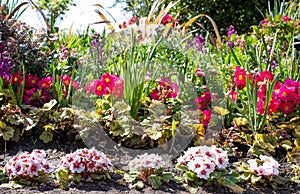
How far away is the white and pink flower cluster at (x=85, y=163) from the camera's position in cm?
231

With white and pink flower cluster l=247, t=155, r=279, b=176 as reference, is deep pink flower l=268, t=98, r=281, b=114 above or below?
above

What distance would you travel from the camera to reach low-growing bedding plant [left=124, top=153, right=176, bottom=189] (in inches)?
91.5

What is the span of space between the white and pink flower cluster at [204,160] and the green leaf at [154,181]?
196 millimetres

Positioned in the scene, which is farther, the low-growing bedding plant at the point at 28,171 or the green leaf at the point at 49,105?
the green leaf at the point at 49,105

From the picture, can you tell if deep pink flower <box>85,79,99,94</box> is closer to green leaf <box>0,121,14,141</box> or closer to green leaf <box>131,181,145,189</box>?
green leaf <box>0,121,14,141</box>

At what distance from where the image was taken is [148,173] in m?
2.38

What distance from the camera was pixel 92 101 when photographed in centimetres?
324

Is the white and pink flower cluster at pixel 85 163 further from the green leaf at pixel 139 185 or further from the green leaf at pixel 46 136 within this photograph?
the green leaf at pixel 46 136

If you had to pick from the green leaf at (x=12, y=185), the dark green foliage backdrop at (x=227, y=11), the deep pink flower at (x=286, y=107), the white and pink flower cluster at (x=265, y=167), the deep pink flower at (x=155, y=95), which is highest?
the dark green foliage backdrop at (x=227, y=11)

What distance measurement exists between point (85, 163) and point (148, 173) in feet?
1.18

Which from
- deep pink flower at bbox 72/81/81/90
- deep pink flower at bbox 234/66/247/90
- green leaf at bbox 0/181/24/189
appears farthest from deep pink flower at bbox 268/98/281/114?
green leaf at bbox 0/181/24/189

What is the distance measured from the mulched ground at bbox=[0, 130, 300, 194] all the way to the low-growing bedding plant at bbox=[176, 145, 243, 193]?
0.16ft

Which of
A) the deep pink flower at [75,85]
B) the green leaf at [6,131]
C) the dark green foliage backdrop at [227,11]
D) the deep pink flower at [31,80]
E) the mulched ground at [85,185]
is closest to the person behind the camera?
the mulched ground at [85,185]

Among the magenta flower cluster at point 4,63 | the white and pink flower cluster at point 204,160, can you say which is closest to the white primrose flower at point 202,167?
the white and pink flower cluster at point 204,160
